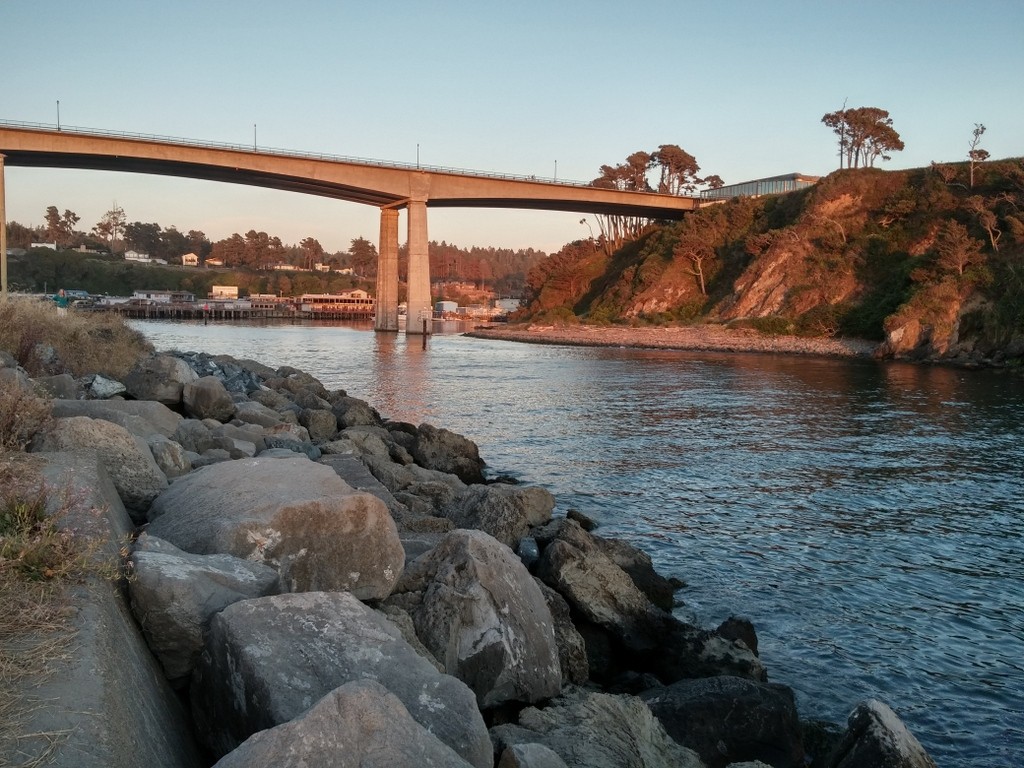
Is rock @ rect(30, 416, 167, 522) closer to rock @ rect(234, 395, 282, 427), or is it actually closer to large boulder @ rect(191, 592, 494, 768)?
large boulder @ rect(191, 592, 494, 768)

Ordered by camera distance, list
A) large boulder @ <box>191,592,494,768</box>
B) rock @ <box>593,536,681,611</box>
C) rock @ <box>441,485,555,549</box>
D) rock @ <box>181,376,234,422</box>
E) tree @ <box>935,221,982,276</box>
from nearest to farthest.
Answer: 1. large boulder @ <box>191,592,494,768</box>
2. rock @ <box>593,536,681,611</box>
3. rock @ <box>441,485,555,549</box>
4. rock @ <box>181,376,234,422</box>
5. tree @ <box>935,221,982,276</box>

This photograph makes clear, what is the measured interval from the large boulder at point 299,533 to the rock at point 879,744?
139 inches

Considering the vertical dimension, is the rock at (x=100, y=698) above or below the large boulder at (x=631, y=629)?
above

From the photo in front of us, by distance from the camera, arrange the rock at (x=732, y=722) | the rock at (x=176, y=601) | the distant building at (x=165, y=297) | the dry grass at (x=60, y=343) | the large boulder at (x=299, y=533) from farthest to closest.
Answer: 1. the distant building at (x=165, y=297)
2. the dry grass at (x=60, y=343)
3. the rock at (x=732, y=722)
4. the large boulder at (x=299, y=533)
5. the rock at (x=176, y=601)

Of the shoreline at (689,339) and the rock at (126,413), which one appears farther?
the shoreline at (689,339)

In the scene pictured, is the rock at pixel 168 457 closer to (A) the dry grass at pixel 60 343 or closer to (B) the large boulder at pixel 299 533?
(B) the large boulder at pixel 299 533

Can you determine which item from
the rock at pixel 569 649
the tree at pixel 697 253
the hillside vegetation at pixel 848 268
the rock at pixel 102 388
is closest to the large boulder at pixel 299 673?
the rock at pixel 569 649

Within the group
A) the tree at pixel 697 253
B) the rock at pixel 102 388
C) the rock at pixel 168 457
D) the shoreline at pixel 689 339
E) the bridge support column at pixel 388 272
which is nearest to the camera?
the rock at pixel 168 457

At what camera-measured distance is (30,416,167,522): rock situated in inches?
283

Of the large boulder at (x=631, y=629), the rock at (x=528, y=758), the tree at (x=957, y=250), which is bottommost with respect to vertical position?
the large boulder at (x=631, y=629)

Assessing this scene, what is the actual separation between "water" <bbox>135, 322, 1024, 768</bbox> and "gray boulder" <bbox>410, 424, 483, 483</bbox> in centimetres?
164

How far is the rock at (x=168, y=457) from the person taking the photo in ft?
Result: 28.2

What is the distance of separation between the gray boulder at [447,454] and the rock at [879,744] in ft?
39.0

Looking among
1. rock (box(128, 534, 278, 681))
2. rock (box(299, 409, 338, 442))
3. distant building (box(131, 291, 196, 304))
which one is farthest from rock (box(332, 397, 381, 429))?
distant building (box(131, 291, 196, 304))
